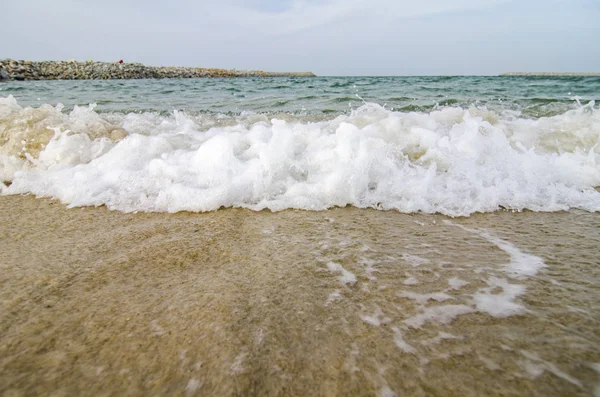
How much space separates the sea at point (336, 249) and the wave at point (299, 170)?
14 millimetres

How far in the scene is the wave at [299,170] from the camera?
205 centimetres

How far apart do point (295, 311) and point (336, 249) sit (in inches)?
18.5

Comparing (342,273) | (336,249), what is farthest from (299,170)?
(342,273)

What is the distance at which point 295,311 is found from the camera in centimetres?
102

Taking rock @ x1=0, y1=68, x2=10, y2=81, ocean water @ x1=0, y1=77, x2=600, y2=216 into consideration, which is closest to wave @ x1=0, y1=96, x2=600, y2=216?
ocean water @ x1=0, y1=77, x2=600, y2=216

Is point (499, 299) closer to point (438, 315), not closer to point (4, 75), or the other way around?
point (438, 315)

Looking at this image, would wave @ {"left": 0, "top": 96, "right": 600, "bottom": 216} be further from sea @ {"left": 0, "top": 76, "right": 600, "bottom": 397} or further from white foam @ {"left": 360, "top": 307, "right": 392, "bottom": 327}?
white foam @ {"left": 360, "top": 307, "right": 392, "bottom": 327}

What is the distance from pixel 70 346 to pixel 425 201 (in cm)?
177

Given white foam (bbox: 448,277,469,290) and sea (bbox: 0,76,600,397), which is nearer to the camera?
sea (bbox: 0,76,600,397)

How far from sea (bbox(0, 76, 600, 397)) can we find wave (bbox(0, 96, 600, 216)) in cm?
1

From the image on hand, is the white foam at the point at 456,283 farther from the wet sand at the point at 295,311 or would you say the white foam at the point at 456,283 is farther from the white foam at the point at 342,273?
the white foam at the point at 342,273

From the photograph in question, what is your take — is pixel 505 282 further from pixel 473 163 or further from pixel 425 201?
pixel 473 163

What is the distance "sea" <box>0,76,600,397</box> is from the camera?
806mm

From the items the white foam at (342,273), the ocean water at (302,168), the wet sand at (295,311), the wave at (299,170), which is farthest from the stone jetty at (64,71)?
the white foam at (342,273)
